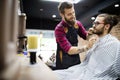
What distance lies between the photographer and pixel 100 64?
2.43 meters

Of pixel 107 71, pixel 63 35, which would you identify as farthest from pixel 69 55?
pixel 107 71

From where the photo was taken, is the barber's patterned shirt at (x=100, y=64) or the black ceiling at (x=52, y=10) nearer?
the barber's patterned shirt at (x=100, y=64)

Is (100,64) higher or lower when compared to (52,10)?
lower

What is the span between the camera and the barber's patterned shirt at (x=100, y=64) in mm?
2180

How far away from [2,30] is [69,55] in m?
2.58

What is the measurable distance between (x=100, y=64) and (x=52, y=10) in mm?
7720

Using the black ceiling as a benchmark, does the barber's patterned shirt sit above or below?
below

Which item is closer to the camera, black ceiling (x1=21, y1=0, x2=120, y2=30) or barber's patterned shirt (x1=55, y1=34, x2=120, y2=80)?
barber's patterned shirt (x1=55, y1=34, x2=120, y2=80)

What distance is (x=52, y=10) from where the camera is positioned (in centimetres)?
979

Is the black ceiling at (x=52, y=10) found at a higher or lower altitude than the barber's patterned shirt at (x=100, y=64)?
higher

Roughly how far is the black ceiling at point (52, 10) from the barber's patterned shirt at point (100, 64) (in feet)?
15.2

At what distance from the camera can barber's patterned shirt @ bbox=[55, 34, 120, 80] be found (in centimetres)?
218

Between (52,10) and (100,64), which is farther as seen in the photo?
(52,10)

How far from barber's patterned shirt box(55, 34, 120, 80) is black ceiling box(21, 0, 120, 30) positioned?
4.63 metres
